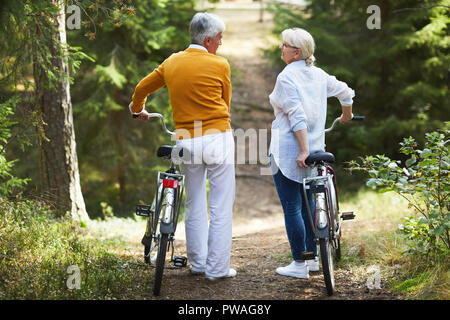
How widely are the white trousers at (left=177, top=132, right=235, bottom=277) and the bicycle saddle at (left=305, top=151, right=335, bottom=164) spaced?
2.15 ft

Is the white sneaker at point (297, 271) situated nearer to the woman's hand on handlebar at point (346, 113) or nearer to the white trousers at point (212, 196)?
the white trousers at point (212, 196)

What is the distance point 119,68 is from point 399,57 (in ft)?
18.6

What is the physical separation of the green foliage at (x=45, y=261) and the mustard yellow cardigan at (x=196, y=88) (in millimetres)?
1360

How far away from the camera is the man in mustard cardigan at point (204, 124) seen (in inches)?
155

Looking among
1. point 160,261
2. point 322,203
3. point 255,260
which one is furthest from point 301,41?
point 255,260

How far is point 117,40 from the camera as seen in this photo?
9234 mm

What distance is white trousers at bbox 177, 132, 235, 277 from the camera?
4035mm

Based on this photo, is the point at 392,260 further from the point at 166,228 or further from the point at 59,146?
the point at 59,146

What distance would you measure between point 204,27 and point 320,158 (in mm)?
1413

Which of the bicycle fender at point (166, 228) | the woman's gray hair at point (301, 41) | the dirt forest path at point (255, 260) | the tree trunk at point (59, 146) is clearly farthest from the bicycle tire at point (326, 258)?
the tree trunk at point (59, 146)

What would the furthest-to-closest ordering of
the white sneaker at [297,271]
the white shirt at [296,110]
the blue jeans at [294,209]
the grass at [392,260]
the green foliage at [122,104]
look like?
the green foliage at [122,104]
the white sneaker at [297,271]
the blue jeans at [294,209]
the white shirt at [296,110]
the grass at [392,260]

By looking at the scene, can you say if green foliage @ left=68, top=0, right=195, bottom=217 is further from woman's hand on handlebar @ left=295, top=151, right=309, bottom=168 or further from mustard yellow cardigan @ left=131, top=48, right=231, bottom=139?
woman's hand on handlebar @ left=295, top=151, right=309, bottom=168

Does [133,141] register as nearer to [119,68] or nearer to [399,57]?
[119,68]

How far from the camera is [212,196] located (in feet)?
13.7
